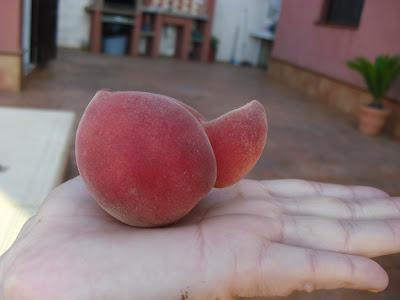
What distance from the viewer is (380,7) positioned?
3670 millimetres

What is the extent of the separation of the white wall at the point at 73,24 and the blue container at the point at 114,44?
0.33m

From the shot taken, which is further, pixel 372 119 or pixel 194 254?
pixel 372 119

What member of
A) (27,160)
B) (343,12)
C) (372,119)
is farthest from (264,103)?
(27,160)

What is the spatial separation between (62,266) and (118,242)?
84mm

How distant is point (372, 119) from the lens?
323 cm

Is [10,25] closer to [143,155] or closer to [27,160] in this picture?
[27,160]

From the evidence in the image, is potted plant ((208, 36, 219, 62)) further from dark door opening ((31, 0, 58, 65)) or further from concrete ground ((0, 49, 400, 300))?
dark door opening ((31, 0, 58, 65))

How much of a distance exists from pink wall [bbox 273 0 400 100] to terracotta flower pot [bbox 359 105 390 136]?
32 cm

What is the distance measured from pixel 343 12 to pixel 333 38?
318mm

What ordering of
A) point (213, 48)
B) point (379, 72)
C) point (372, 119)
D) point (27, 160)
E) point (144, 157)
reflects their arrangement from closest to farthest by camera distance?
point (144, 157)
point (27, 160)
point (379, 72)
point (372, 119)
point (213, 48)

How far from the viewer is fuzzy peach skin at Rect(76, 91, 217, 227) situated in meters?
0.63

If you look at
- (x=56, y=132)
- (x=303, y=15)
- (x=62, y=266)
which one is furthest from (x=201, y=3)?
(x=62, y=266)

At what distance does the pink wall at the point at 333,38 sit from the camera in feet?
11.7

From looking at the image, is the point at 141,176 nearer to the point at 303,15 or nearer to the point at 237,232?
the point at 237,232
